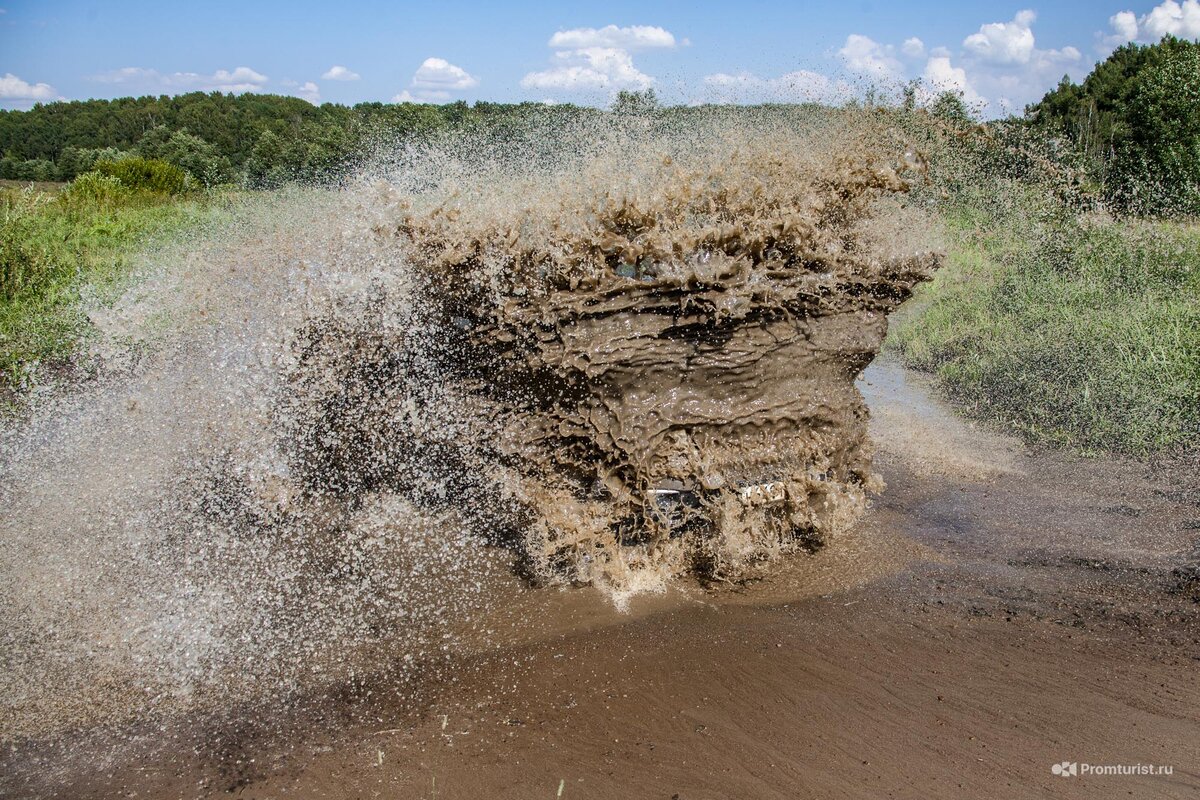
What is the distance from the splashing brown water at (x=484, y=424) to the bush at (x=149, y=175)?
12.2 m

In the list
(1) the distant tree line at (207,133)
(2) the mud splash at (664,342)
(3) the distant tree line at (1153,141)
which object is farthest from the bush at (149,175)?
(3) the distant tree line at (1153,141)

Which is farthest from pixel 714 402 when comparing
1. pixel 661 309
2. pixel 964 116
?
pixel 964 116

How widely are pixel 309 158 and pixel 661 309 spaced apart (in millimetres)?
20022

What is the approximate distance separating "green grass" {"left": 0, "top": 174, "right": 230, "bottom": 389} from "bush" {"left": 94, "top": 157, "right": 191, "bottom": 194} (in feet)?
5.43

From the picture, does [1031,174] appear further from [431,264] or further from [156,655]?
[156,655]

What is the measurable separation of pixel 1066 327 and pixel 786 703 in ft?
18.8

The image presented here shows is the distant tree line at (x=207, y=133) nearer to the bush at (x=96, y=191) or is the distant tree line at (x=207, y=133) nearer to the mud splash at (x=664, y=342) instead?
the bush at (x=96, y=191)

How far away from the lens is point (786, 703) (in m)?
3.21

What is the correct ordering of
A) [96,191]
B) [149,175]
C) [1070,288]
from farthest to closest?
[149,175]
[96,191]
[1070,288]

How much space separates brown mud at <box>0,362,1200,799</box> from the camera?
9.23ft

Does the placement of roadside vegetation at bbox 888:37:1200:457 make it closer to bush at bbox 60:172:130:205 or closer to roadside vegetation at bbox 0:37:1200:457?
roadside vegetation at bbox 0:37:1200:457

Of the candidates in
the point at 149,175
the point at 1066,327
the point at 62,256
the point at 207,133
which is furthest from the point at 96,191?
the point at 207,133

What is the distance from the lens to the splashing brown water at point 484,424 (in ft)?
12.5

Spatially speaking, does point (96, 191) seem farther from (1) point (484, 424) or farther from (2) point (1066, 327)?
(2) point (1066, 327)
